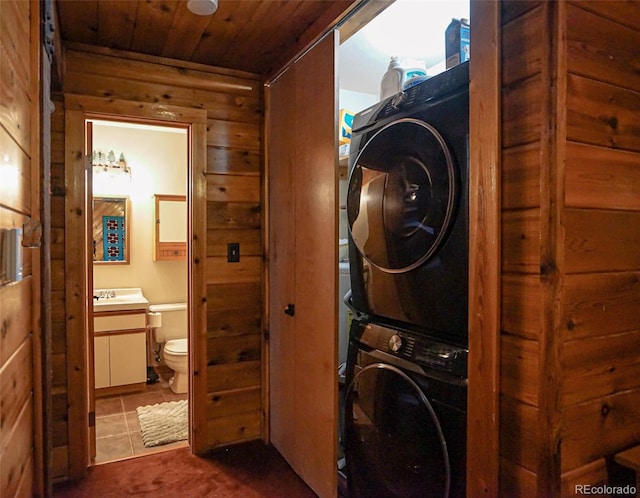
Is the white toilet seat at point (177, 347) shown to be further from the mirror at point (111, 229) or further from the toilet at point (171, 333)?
the mirror at point (111, 229)

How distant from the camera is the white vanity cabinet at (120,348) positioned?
355 cm

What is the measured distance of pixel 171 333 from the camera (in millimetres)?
4102

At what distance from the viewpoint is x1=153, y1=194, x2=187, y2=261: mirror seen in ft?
13.6

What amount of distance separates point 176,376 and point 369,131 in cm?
299

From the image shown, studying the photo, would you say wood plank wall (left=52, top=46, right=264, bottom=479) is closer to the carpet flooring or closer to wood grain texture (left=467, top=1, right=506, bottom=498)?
the carpet flooring

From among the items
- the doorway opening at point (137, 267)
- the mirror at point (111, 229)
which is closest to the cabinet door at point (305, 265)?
the doorway opening at point (137, 267)

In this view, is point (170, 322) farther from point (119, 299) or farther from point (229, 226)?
point (229, 226)

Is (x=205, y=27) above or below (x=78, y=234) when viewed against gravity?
above

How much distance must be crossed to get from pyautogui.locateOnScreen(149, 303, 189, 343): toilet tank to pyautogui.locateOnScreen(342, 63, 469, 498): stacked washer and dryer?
2740 mm

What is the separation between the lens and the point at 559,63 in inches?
38.4

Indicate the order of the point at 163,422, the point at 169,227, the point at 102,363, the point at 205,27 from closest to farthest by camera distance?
the point at 205,27
the point at 163,422
the point at 102,363
the point at 169,227

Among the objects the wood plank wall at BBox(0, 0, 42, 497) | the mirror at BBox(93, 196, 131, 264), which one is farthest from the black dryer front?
the mirror at BBox(93, 196, 131, 264)

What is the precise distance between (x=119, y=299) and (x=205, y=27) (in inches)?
102

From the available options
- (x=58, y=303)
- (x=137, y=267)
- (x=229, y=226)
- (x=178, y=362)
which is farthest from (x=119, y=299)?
(x=229, y=226)
